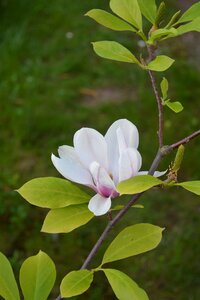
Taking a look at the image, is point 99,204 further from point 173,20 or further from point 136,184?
point 173,20

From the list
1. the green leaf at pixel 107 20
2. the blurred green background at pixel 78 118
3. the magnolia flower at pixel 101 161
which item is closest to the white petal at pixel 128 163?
the magnolia flower at pixel 101 161

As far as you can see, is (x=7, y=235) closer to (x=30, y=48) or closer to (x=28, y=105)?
(x=28, y=105)

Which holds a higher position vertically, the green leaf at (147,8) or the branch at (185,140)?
the green leaf at (147,8)

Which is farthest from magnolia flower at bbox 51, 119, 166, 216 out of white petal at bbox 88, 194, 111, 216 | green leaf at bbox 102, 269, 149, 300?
green leaf at bbox 102, 269, 149, 300

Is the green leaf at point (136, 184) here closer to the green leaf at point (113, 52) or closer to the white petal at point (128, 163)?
the white petal at point (128, 163)

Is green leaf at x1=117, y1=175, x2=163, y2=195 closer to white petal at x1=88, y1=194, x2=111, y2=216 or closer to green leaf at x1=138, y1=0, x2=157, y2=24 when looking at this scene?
white petal at x1=88, y1=194, x2=111, y2=216

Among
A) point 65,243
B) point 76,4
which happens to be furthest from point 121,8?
point 76,4

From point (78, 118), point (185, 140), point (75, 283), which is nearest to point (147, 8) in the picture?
point (185, 140)
